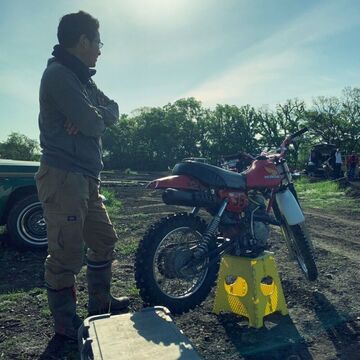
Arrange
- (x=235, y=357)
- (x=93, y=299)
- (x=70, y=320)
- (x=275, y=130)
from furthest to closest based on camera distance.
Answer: (x=275, y=130) → (x=93, y=299) → (x=70, y=320) → (x=235, y=357)

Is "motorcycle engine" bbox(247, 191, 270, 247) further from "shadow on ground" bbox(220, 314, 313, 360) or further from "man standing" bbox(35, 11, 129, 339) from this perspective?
"man standing" bbox(35, 11, 129, 339)

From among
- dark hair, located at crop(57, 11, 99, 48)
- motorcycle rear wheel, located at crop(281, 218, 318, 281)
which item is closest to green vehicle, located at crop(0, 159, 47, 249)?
dark hair, located at crop(57, 11, 99, 48)

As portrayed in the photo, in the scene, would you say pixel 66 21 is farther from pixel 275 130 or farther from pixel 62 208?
pixel 275 130

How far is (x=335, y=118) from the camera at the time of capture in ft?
167

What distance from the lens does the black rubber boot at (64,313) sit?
121 inches

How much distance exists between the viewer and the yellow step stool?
338 cm

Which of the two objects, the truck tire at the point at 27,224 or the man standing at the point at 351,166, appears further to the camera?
the man standing at the point at 351,166

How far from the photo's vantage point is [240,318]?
3557 mm

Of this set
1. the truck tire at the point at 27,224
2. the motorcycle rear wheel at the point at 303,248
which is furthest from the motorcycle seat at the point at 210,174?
the truck tire at the point at 27,224

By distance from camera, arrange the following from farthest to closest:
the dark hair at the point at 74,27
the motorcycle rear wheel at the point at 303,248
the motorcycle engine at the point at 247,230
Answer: the motorcycle rear wheel at the point at 303,248 < the motorcycle engine at the point at 247,230 < the dark hair at the point at 74,27

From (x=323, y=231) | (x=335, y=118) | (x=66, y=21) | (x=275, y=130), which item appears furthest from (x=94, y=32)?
(x=275, y=130)

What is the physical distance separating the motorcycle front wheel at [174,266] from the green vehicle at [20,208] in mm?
2643

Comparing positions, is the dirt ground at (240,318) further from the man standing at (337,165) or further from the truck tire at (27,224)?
the man standing at (337,165)

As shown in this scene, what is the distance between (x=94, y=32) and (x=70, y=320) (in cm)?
219
